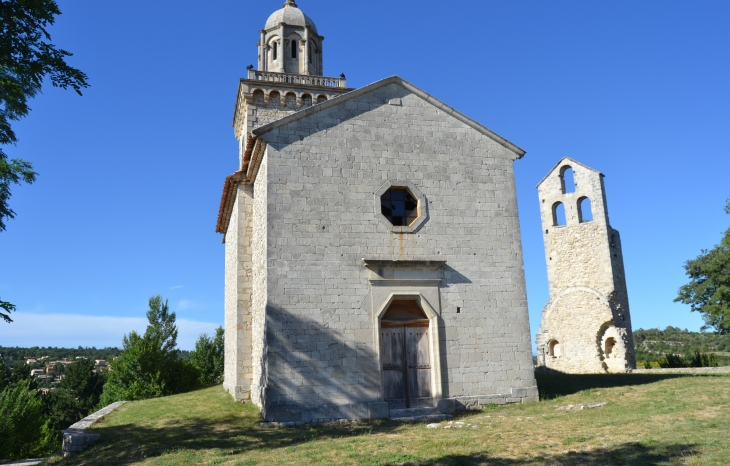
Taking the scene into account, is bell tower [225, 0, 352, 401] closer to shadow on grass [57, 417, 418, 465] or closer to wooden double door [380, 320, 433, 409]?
shadow on grass [57, 417, 418, 465]

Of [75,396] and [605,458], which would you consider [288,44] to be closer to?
[605,458]

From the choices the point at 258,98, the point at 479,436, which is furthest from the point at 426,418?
the point at 258,98

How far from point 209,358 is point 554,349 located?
16.9m

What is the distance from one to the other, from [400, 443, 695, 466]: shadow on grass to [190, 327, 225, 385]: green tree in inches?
780

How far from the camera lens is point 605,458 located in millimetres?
6539

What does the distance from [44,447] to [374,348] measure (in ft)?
55.6

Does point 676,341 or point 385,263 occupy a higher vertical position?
point 385,263

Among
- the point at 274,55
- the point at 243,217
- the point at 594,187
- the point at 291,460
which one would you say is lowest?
the point at 291,460

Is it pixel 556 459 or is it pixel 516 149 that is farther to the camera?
pixel 516 149

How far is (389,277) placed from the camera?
11.7m

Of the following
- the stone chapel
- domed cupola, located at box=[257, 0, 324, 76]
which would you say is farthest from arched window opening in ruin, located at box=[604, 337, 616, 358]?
domed cupola, located at box=[257, 0, 324, 76]

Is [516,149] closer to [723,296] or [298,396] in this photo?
[298,396]

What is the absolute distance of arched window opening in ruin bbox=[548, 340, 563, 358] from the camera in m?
25.0

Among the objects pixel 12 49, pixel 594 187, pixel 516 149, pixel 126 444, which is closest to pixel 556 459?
pixel 126 444
